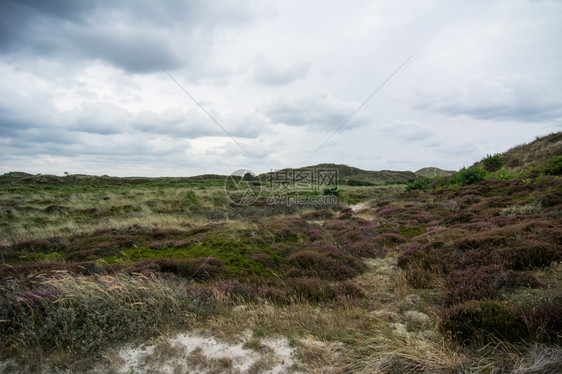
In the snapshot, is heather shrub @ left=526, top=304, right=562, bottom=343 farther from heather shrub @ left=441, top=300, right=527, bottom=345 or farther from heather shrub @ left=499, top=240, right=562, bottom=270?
heather shrub @ left=499, top=240, right=562, bottom=270

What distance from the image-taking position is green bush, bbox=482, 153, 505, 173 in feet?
83.3

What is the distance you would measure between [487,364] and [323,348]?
1849 mm

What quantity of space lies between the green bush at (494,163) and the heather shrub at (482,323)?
2768 cm

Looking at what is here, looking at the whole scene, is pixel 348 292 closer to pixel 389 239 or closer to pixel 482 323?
pixel 482 323

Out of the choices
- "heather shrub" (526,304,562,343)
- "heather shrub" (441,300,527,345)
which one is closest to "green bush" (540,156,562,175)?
"heather shrub" (526,304,562,343)

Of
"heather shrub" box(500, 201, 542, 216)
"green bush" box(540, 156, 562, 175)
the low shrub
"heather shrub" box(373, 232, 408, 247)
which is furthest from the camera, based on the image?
"green bush" box(540, 156, 562, 175)

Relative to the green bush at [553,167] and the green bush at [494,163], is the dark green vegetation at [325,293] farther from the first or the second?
the green bush at [494,163]

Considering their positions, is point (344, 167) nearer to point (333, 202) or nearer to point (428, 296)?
point (333, 202)

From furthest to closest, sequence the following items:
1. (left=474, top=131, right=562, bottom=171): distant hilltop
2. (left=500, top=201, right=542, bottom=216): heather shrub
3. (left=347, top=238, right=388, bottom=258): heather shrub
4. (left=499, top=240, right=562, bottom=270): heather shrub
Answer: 1. (left=474, top=131, right=562, bottom=171): distant hilltop
2. (left=500, top=201, right=542, bottom=216): heather shrub
3. (left=347, top=238, right=388, bottom=258): heather shrub
4. (left=499, top=240, right=562, bottom=270): heather shrub

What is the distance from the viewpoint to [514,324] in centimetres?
343

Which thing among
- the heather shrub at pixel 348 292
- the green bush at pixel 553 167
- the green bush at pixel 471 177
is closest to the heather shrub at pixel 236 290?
the heather shrub at pixel 348 292

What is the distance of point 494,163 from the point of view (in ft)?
84.9

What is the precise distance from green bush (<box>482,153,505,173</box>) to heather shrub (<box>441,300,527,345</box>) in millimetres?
27676

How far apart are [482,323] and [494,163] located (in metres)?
29.0
